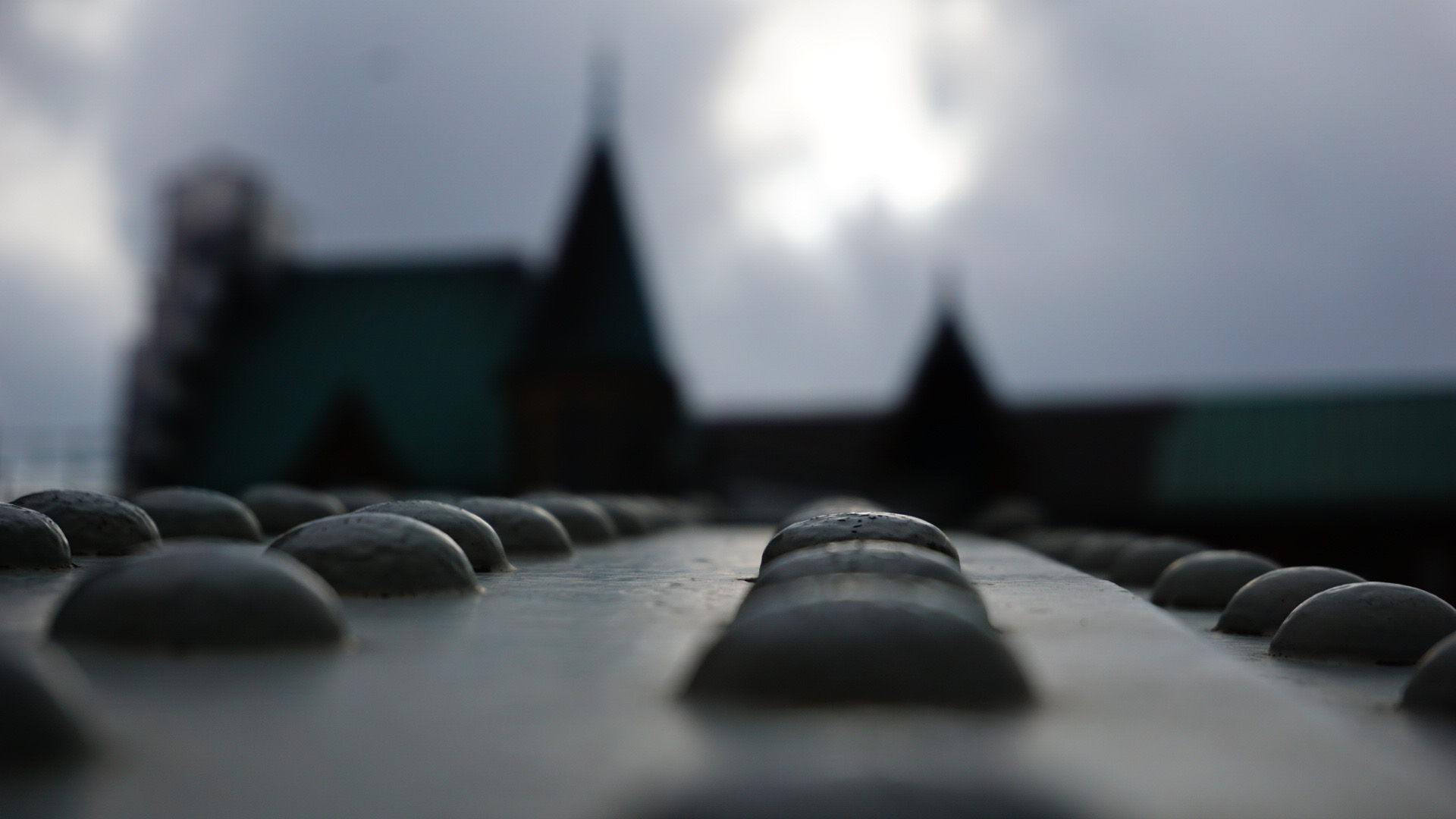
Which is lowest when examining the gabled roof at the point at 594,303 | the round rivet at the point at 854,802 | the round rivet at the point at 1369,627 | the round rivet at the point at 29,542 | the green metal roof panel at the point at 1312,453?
the green metal roof panel at the point at 1312,453

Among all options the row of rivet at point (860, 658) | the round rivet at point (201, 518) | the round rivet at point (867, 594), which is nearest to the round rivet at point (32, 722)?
the row of rivet at point (860, 658)

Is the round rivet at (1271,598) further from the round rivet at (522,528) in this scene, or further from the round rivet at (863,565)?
the round rivet at (522,528)

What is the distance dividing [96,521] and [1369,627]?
346 cm

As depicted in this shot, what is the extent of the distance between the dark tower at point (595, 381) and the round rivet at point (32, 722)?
93.3 feet

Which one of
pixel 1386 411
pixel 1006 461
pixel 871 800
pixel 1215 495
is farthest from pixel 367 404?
pixel 871 800

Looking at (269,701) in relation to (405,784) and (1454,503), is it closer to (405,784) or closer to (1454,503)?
(405,784)

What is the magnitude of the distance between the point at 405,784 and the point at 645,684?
55 centimetres

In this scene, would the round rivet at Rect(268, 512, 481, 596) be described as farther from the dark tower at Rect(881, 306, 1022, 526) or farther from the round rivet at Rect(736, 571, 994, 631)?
the dark tower at Rect(881, 306, 1022, 526)

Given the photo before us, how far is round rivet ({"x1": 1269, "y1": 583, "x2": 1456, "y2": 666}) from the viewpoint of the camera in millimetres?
2473

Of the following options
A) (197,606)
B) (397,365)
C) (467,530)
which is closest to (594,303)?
(397,365)

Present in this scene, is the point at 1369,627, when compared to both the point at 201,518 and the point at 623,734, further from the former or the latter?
the point at 201,518

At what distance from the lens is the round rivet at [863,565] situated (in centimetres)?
220

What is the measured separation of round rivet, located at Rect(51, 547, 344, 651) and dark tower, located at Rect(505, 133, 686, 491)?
27.8 m

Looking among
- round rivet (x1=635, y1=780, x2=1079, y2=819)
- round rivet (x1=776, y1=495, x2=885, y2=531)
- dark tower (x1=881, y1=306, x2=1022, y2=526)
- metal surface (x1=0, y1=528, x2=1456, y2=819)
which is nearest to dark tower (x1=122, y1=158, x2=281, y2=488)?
dark tower (x1=881, y1=306, x2=1022, y2=526)
